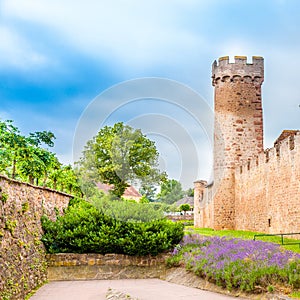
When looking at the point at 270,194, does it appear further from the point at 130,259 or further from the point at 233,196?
the point at 130,259

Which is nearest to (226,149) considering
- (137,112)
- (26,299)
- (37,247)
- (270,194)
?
(270,194)

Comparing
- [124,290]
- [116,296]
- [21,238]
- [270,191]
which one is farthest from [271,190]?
[21,238]

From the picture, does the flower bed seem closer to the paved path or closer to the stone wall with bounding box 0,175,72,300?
the paved path

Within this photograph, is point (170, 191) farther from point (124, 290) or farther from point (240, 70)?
point (240, 70)

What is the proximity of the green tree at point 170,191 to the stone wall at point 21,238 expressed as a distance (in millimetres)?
3769

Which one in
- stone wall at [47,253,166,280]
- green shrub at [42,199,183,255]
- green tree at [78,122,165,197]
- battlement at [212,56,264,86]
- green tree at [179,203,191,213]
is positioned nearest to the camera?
stone wall at [47,253,166,280]

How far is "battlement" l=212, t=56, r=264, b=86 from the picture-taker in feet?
96.7

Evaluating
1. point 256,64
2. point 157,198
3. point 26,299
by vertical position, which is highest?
point 256,64

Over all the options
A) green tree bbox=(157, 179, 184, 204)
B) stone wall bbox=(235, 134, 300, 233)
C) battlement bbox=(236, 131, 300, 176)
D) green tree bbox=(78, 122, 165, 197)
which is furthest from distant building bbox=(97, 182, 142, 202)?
battlement bbox=(236, 131, 300, 176)

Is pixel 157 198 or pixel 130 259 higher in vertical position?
pixel 157 198

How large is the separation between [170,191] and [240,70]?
17.2 m

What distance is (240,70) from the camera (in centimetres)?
2952

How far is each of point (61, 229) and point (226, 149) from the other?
1810cm

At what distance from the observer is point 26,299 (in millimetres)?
9281
